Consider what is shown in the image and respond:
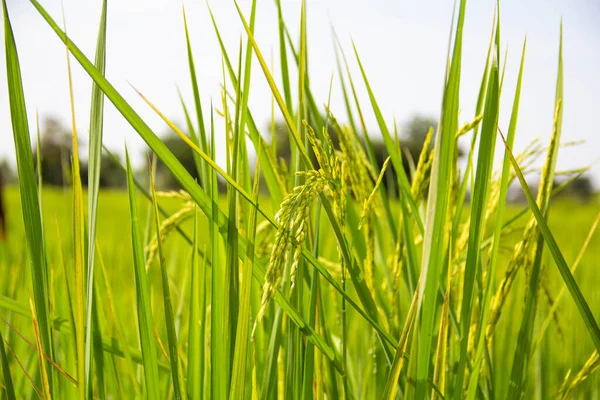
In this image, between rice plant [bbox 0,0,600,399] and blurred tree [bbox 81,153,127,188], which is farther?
blurred tree [bbox 81,153,127,188]

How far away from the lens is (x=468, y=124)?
22.2 inches

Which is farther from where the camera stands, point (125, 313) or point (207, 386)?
point (125, 313)

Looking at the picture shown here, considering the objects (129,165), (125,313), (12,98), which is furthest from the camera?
(125,313)

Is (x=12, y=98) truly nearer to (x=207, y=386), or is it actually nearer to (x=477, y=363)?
(x=207, y=386)

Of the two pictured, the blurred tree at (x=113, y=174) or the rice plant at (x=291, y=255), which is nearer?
the rice plant at (x=291, y=255)

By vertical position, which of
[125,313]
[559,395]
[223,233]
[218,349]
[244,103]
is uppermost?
[244,103]

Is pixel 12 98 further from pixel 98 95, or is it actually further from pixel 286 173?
pixel 286 173

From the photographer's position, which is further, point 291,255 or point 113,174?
point 113,174

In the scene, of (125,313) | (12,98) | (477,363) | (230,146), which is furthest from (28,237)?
(125,313)

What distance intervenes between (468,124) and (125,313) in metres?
1.61

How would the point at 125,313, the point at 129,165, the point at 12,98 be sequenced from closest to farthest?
the point at 12,98 < the point at 129,165 < the point at 125,313

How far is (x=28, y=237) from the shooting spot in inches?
17.5

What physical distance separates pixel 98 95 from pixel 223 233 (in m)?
0.16

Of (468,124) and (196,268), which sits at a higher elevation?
(468,124)
